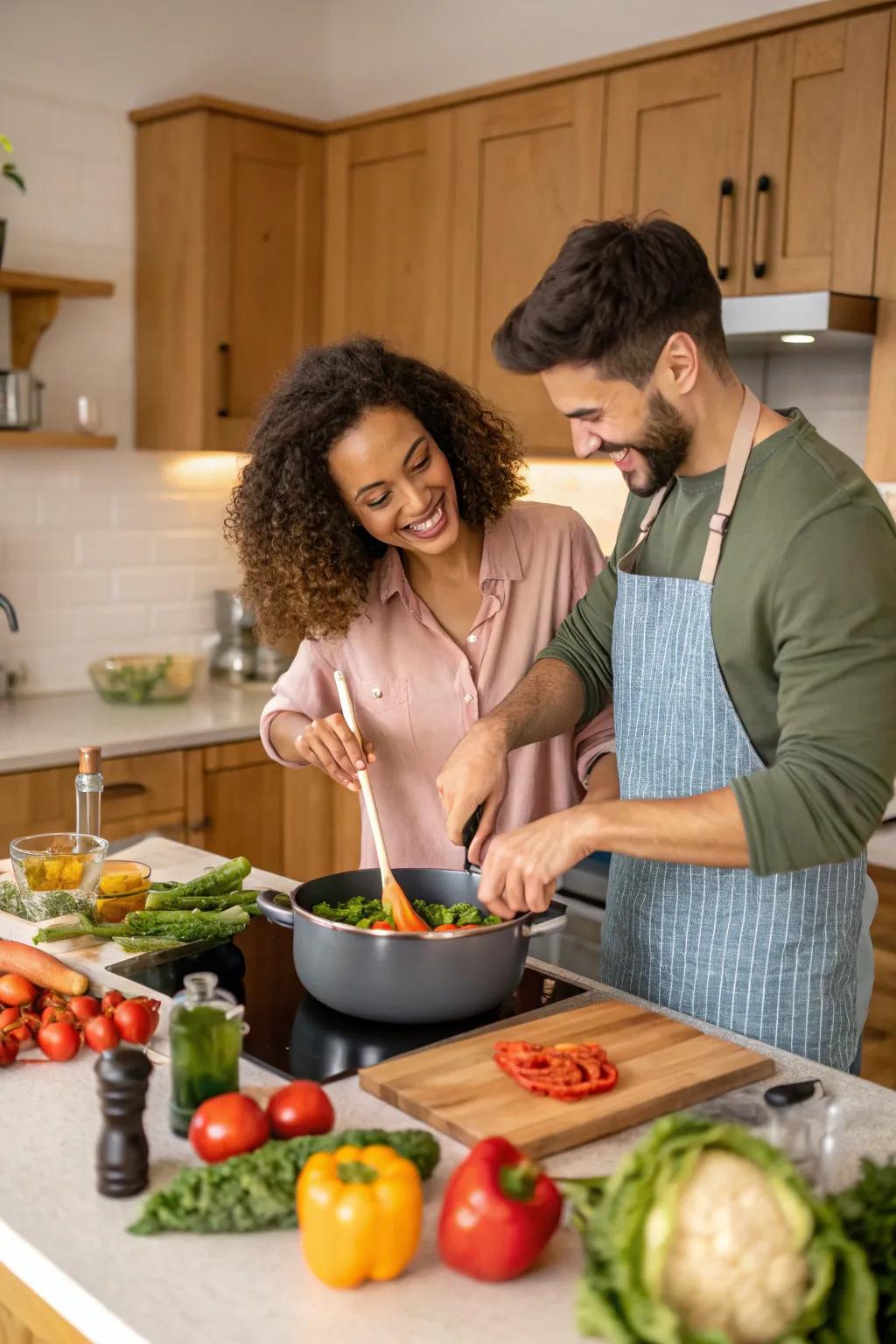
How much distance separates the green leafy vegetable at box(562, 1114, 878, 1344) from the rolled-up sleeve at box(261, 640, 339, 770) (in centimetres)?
139

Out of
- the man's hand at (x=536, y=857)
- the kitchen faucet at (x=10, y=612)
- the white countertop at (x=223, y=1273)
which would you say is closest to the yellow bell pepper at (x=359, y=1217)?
the white countertop at (x=223, y=1273)

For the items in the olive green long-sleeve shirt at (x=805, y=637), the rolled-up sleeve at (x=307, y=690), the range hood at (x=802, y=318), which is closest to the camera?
the olive green long-sleeve shirt at (x=805, y=637)

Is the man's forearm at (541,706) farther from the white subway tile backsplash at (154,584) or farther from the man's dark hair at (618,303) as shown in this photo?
the white subway tile backsplash at (154,584)

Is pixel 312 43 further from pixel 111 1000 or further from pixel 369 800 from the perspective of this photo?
pixel 111 1000

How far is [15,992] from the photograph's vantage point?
1679 millimetres

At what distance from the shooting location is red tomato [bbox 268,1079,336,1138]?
1.27 metres

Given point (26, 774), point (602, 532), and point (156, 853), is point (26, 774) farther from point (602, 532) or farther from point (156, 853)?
point (602, 532)

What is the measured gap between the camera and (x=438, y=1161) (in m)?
1.28

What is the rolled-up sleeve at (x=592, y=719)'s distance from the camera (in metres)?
2.23

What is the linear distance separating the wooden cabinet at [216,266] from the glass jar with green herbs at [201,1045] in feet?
9.37

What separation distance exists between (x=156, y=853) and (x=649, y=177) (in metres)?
2.08

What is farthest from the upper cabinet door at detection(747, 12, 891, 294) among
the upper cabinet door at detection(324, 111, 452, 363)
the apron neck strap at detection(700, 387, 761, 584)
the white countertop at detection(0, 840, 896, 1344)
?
the white countertop at detection(0, 840, 896, 1344)

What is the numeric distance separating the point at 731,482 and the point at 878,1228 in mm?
911

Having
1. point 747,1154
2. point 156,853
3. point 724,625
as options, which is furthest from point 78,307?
point 747,1154
